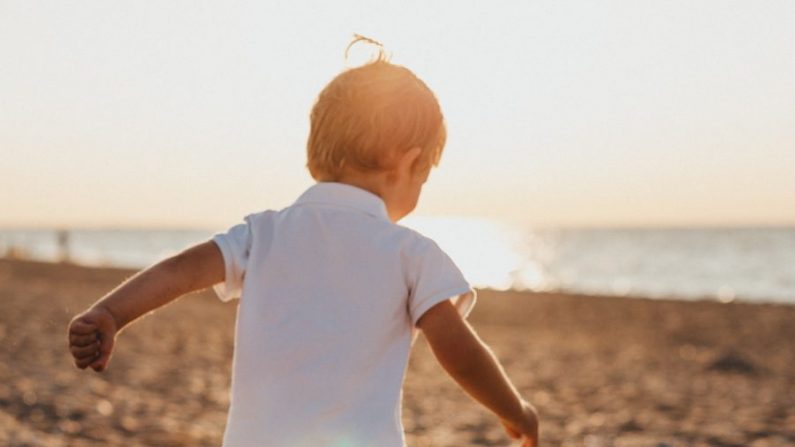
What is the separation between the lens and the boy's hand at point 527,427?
226 centimetres

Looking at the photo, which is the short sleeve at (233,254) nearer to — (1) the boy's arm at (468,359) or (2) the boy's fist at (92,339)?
(2) the boy's fist at (92,339)

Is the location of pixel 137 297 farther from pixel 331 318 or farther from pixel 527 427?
pixel 527 427

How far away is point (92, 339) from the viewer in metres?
1.97

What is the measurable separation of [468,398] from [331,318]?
673cm

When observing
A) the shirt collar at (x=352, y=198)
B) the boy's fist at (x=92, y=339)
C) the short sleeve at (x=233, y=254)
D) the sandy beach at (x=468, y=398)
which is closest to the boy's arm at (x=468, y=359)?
the shirt collar at (x=352, y=198)

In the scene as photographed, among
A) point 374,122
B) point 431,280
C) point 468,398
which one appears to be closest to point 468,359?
point 431,280

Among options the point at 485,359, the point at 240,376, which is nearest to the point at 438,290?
the point at 485,359

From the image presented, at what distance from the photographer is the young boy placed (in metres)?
2.12

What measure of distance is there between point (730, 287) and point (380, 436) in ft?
131

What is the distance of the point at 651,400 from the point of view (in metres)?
9.03

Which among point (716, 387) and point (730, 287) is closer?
point (716, 387)

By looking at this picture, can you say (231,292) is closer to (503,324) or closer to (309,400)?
(309,400)

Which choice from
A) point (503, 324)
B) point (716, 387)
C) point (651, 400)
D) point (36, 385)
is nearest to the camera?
point (36, 385)

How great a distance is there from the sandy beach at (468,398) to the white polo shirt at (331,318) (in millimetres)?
2732
